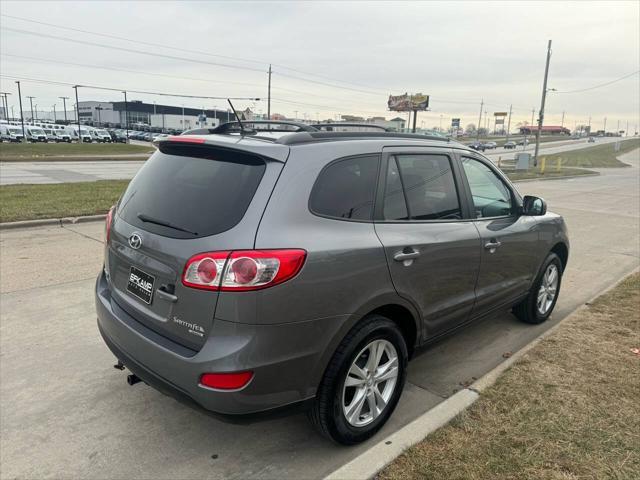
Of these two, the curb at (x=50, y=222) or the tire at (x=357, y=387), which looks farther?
Result: the curb at (x=50, y=222)

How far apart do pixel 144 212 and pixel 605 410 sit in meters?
3.16

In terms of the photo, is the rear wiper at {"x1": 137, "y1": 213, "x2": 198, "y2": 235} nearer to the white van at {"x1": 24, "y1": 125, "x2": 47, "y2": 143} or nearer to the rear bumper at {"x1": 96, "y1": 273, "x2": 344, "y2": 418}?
the rear bumper at {"x1": 96, "y1": 273, "x2": 344, "y2": 418}

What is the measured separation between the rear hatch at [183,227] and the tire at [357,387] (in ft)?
2.41

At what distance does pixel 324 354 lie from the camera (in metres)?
2.56

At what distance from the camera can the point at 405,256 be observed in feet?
9.57

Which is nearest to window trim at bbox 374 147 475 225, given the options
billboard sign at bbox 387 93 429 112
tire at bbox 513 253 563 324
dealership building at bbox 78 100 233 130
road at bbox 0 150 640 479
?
road at bbox 0 150 640 479

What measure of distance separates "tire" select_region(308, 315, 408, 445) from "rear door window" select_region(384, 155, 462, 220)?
69cm

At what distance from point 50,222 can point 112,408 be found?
21.3 feet

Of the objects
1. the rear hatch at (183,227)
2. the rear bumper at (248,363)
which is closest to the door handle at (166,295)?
the rear hatch at (183,227)

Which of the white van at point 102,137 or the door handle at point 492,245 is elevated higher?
the door handle at point 492,245

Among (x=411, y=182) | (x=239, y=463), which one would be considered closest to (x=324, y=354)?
(x=239, y=463)

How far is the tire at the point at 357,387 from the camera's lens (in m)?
2.66

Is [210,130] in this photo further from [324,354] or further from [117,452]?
[117,452]

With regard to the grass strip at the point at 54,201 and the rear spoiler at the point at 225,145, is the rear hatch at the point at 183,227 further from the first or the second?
the grass strip at the point at 54,201
